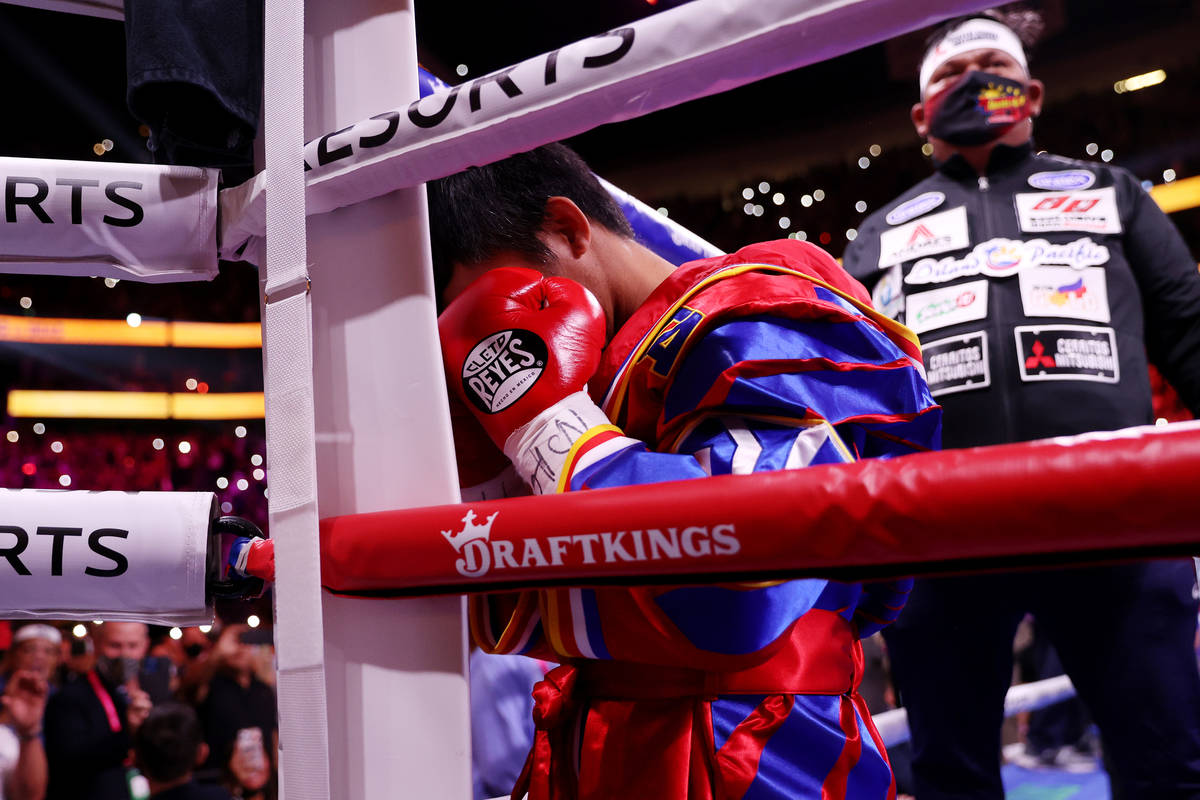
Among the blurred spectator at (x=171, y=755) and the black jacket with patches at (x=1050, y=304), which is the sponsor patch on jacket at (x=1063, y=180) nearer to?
the black jacket with patches at (x=1050, y=304)

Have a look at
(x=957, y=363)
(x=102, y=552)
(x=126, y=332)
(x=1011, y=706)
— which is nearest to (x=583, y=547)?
(x=102, y=552)

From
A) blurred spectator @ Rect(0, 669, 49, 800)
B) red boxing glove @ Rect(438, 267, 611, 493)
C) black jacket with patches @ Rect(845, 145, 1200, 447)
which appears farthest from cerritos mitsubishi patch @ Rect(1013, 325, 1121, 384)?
blurred spectator @ Rect(0, 669, 49, 800)

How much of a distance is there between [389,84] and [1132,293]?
1.07 m

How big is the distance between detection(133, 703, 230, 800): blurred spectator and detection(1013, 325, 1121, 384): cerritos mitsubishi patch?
6.30ft

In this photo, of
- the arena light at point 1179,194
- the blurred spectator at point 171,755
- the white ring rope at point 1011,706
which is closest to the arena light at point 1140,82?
the arena light at point 1179,194

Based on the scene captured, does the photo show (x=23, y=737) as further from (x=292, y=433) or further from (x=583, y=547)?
(x=583, y=547)

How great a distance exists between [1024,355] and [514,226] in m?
0.77

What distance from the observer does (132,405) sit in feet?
27.5

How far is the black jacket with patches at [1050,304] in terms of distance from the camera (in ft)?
4.25

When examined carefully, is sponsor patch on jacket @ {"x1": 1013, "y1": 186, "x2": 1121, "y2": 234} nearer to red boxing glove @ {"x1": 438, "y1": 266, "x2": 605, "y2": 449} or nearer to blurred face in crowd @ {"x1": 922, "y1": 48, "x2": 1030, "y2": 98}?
blurred face in crowd @ {"x1": 922, "y1": 48, "x2": 1030, "y2": 98}

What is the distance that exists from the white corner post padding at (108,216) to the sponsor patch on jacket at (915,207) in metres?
1.05

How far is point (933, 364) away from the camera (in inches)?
53.8

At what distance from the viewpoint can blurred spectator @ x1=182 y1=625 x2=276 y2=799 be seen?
276 cm

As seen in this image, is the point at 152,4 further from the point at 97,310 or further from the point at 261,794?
the point at 97,310
